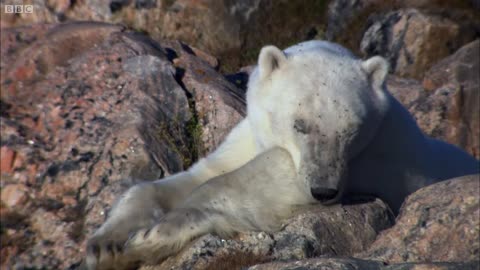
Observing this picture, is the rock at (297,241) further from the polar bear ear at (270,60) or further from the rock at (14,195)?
the rock at (14,195)

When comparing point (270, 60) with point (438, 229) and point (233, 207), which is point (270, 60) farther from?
point (438, 229)

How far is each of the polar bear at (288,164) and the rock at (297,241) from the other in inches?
4.1

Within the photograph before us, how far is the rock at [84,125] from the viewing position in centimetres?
715

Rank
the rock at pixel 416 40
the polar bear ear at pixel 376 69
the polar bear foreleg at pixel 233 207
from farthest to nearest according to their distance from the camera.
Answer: the rock at pixel 416 40, the polar bear ear at pixel 376 69, the polar bear foreleg at pixel 233 207

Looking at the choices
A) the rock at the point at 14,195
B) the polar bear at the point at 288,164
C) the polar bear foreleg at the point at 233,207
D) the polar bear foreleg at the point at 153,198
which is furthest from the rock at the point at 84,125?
the polar bear foreleg at the point at 233,207

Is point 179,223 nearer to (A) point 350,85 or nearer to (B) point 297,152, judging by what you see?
(B) point 297,152

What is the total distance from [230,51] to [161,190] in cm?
793

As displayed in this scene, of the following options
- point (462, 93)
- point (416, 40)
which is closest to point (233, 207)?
point (462, 93)

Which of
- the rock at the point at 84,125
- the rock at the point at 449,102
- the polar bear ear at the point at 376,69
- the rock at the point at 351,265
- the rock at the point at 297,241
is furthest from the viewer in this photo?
the rock at the point at 449,102

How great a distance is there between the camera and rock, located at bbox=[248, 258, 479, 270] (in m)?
3.33

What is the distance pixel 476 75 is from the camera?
33.7ft

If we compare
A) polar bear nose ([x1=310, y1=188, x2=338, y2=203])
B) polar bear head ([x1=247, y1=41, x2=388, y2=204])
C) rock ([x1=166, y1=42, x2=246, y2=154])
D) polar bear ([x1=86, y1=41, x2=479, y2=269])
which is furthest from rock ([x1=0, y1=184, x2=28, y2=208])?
polar bear nose ([x1=310, y1=188, x2=338, y2=203])

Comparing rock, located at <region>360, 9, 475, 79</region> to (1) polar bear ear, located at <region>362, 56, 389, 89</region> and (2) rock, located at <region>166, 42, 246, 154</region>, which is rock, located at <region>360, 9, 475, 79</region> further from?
(1) polar bear ear, located at <region>362, 56, 389, 89</region>

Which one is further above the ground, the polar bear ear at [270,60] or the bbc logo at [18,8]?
the polar bear ear at [270,60]
